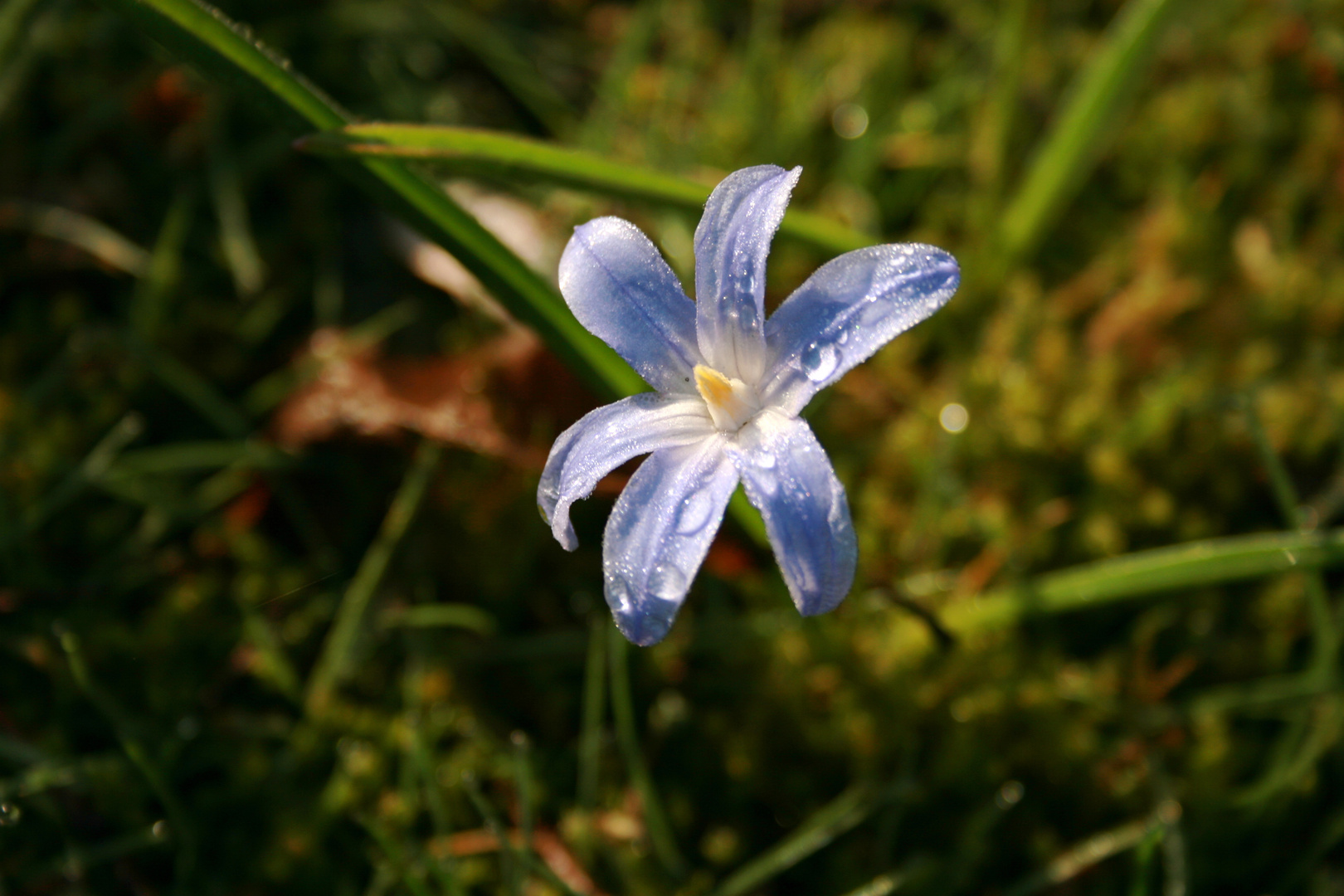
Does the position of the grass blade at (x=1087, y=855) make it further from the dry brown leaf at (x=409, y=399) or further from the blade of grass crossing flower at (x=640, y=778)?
the dry brown leaf at (x=409, y=399)

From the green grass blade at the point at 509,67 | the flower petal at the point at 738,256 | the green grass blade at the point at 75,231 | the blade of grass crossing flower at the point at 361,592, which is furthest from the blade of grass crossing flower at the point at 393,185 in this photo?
the green grass blade at the point at 509,67

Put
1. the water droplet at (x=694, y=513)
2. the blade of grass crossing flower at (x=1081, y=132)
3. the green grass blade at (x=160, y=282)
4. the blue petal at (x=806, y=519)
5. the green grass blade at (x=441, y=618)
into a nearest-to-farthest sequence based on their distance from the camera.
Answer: the blue petal at (x=806, y=519)
the water droplet at (x=694, y=513)
the green grass blade at (x=441, y=618)
the blade of grass crossing flower at (x=1081, y=132)
the green grass blade at (x=160, y=282)

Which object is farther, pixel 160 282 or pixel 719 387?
pixel 160 282

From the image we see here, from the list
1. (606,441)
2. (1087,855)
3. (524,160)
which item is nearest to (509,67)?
(524,160)

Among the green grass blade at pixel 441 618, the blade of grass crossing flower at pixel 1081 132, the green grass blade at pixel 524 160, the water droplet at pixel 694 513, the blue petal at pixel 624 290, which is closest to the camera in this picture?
the water droplet at pixel 694 513

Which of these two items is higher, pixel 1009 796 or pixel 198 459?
pixel 198 459

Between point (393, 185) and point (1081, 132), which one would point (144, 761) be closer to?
point (393, 185)

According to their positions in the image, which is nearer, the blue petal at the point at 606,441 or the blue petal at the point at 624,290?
the blue petal at the point at 606,441
